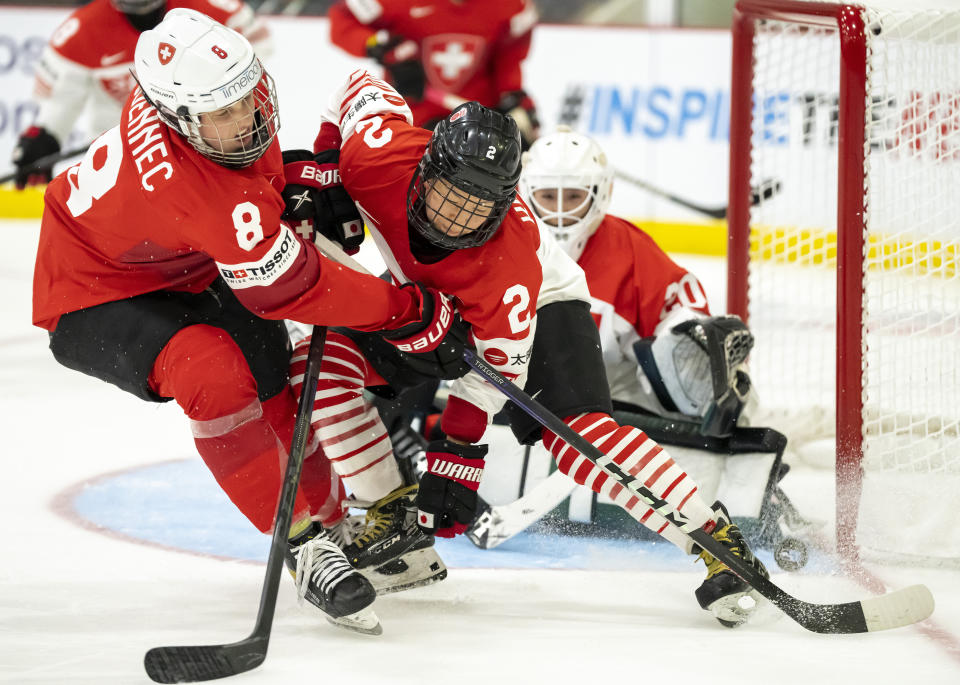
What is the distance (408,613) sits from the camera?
227 cm

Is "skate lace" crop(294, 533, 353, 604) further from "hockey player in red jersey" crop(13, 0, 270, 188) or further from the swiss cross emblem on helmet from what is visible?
"hockey player in red jersey" crop(13, 0, 270, 188)

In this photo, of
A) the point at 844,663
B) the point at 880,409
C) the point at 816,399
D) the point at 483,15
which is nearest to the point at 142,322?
the point at 844,663

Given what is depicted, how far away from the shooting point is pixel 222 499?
3.04 m

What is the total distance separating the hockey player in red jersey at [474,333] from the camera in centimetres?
212

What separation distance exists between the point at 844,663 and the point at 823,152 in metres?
2.15

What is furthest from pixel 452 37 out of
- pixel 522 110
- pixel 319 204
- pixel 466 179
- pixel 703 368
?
pixel 466 179

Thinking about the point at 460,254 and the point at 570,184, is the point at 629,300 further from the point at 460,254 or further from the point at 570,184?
the point at 460,254

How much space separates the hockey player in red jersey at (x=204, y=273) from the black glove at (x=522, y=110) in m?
3.55

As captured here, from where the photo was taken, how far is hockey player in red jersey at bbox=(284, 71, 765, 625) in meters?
2.12

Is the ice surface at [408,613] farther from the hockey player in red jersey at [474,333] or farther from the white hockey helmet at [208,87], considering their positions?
the white hockey helmet at [208,87]

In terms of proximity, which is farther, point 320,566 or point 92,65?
point 92,65

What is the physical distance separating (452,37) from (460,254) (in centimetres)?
409

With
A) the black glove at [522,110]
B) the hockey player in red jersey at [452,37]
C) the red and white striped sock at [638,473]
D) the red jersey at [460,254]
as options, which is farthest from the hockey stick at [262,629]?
the hockey player in red jersey at [452,37]

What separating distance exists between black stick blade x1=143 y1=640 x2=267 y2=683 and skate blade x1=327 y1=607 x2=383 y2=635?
200 mm
